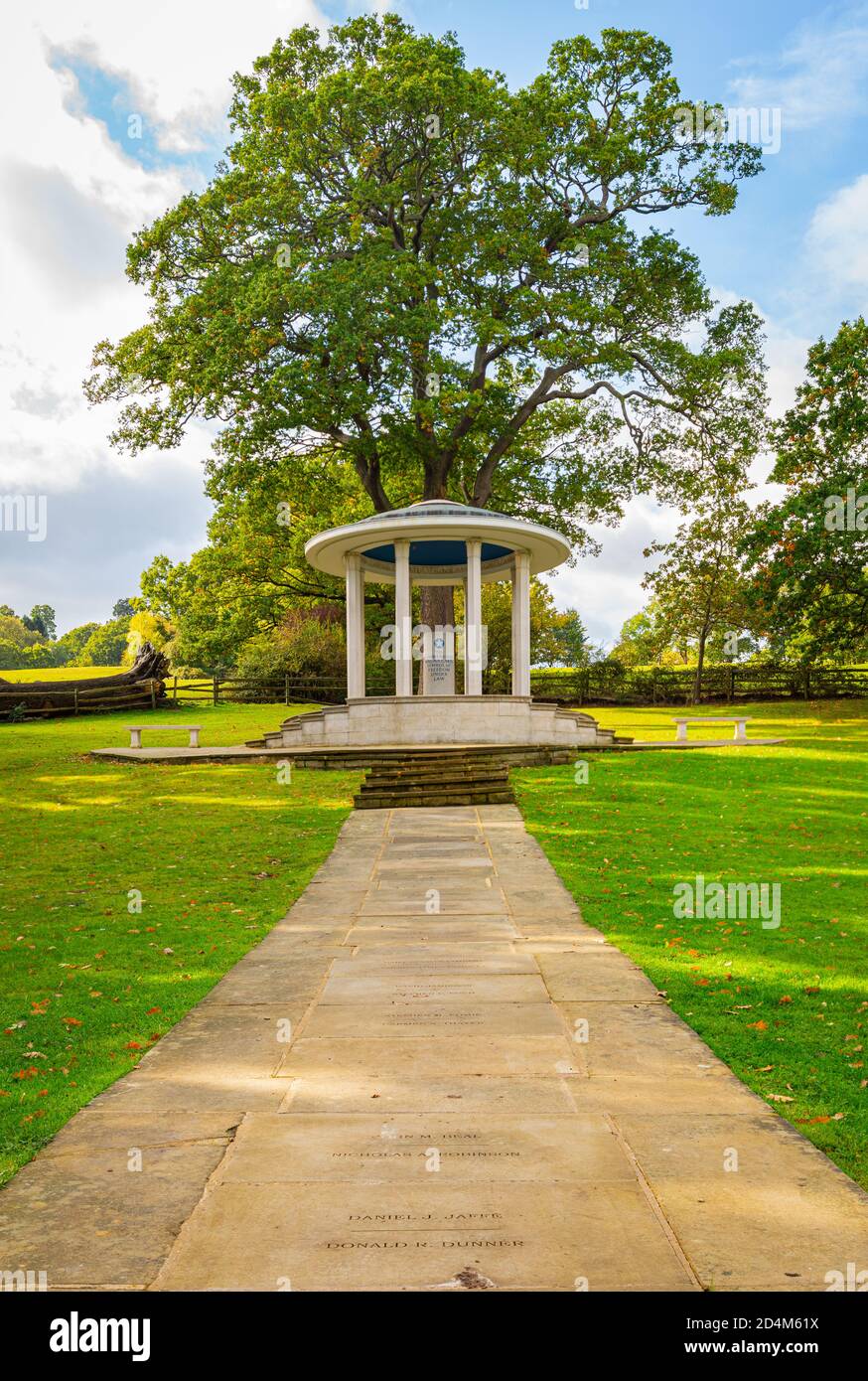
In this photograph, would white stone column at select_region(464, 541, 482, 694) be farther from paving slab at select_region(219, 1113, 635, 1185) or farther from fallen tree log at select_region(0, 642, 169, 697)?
fallen tree log at select_region(0, 642, 169, 697)

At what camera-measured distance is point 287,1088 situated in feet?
14.5

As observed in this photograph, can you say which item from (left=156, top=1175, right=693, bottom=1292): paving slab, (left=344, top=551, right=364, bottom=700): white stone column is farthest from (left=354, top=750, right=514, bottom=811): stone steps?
(left=156, top=1175, right=693, bottom=1292): paving slab

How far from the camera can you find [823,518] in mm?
29234

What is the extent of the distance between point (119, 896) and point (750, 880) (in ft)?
20.8

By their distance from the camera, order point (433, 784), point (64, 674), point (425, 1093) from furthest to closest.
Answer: point (64, 674)
point (433, 784)
point (425, 1093)

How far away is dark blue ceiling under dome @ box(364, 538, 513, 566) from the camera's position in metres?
23.5

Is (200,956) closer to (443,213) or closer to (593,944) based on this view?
(593,944)

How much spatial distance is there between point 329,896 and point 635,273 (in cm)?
2378

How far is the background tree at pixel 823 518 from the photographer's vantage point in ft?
95.6

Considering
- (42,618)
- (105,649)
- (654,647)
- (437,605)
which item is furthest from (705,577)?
(42,618)

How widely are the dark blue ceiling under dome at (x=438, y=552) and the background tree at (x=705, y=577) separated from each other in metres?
17.0

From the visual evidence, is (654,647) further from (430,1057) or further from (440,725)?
(430,1057)

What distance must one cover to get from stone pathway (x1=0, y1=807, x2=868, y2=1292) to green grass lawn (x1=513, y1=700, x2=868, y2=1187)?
0.28 metres

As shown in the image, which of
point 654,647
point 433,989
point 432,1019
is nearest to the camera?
point 432,1019
